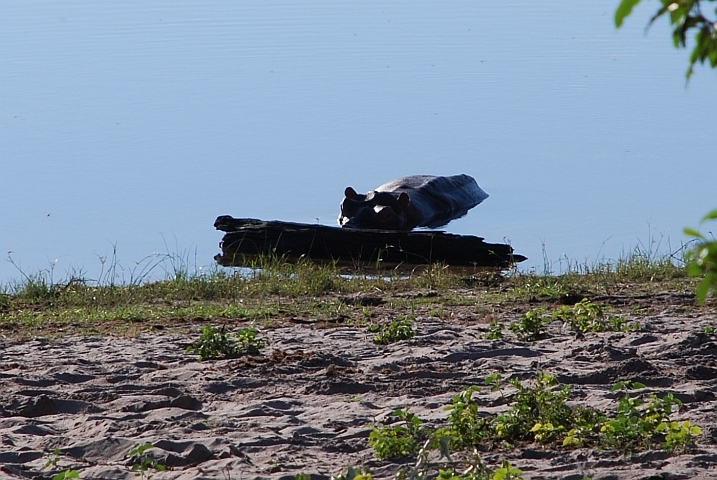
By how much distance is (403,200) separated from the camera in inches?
631

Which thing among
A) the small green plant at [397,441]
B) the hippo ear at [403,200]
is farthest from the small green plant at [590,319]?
the hippo ear at [403,200]

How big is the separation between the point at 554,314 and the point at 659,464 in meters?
3.34

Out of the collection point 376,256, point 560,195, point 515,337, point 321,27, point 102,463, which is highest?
point 321,27

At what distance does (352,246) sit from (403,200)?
2.78m

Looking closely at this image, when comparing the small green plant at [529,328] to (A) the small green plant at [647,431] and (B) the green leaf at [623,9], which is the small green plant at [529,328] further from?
(B) the green leaf at [623,9]

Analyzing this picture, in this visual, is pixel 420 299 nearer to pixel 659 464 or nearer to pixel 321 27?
pixel 659 464

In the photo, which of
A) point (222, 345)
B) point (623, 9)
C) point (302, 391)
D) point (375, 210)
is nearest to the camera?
point (623, 9)

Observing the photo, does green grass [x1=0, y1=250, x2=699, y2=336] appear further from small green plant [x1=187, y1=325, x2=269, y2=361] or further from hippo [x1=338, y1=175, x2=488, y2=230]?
hippo [x1=338, y1=175, x2=488, y2=230]

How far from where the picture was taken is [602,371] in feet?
19.7

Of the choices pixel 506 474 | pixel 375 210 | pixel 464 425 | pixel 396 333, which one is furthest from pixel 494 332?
pixel 375 210

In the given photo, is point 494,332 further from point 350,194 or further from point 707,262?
point 350,194

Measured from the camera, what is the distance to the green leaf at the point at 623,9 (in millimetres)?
1923

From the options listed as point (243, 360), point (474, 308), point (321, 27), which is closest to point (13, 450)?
point (243, 360)

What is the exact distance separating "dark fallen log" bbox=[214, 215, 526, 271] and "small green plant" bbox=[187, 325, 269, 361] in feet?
19.3
